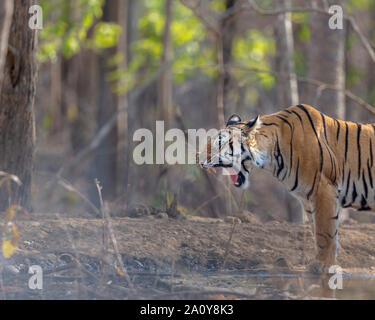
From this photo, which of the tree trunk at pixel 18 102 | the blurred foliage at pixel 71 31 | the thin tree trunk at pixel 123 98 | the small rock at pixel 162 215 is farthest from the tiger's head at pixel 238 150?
the thin tree trunk at pixel 123 98

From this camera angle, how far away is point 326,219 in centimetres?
729

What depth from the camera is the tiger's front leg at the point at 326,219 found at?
7.28 m

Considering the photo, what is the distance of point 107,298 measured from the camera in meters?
5.87

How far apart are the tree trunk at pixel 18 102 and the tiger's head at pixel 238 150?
2.88m

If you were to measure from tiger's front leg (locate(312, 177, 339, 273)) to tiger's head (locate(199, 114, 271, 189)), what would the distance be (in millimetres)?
706

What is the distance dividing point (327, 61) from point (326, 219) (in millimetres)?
6944

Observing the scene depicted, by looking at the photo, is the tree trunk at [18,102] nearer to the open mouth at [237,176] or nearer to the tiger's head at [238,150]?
the tiger's head at [238,150]

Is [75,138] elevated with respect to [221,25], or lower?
lower
